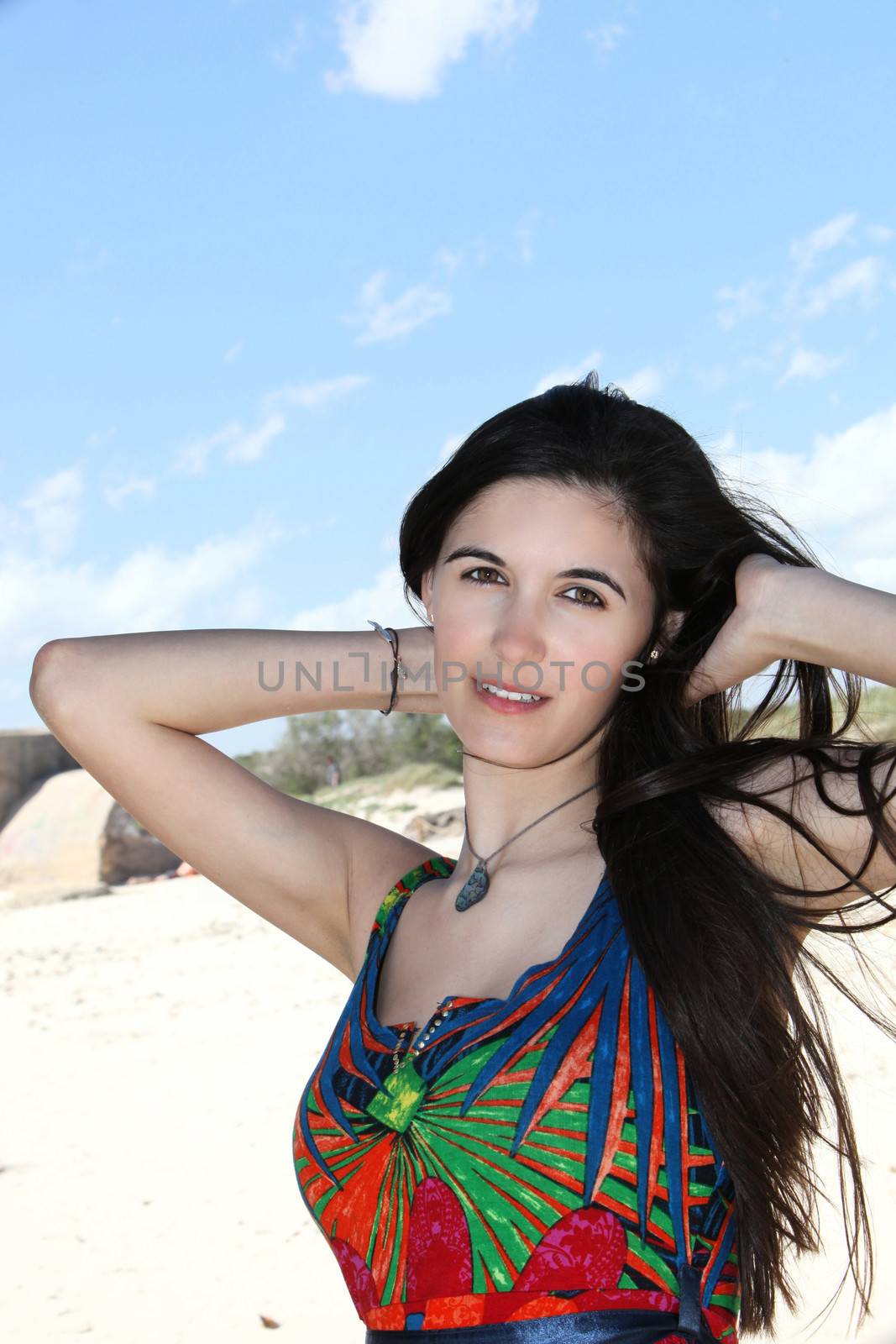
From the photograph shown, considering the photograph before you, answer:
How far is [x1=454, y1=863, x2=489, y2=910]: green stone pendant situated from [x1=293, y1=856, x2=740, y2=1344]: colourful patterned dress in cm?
28

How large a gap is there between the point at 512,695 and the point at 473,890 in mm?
358

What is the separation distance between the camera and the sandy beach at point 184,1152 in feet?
12.9

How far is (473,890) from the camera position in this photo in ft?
6.84

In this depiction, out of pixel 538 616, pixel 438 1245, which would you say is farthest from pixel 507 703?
pixel 438 1245

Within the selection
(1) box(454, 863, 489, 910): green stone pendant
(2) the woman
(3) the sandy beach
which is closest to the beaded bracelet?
(2) the woman

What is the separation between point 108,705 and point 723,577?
3.85 ft

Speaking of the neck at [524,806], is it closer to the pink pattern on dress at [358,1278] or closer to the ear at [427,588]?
the ear at [427,588]

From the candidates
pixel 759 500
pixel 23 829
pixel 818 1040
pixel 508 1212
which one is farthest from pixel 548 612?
pixel 23 829

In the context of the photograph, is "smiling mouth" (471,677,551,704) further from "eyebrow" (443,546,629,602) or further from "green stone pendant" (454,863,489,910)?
"green stone pendant" (454,863,489,910)

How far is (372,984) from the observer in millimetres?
2023

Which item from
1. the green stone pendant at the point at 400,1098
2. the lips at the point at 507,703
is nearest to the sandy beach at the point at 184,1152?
the green stone pendant at the point at 400,1098

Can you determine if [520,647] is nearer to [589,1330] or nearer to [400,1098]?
[400,1098]

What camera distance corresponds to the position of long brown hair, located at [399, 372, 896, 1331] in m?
1.66

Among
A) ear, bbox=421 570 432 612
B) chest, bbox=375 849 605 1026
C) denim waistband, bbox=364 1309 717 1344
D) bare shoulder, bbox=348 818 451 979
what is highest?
ear, bbox=421 570 432 612
